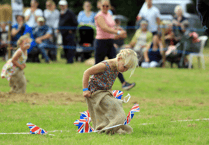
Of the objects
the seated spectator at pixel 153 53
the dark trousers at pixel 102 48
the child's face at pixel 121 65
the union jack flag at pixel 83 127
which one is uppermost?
the child's face at pixel 121 65

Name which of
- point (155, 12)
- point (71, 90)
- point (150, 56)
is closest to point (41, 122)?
point (71, 90)

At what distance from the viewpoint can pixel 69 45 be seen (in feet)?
53.2

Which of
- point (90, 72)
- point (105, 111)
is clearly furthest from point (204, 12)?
point (105, 111)

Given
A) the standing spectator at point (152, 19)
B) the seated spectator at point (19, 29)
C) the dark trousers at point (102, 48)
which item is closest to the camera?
the dark trousers at point (102, 48)

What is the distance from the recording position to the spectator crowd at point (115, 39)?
49.0ft

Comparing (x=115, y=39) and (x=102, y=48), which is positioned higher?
(x=102, y=48)

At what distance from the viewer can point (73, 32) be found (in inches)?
645

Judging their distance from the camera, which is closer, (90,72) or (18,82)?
(90,72)

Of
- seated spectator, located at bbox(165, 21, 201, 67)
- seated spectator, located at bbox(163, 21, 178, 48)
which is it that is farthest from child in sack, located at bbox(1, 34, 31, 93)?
seated spectator, located at bbox(163, 21, 178, 48)

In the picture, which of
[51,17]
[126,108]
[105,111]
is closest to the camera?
[105,111]

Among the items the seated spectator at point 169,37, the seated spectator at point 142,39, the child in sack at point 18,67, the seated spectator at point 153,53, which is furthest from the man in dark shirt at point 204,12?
the seated spectator at point 169,37

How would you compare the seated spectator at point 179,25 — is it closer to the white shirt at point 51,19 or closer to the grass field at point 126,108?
the grass field at point 126,108

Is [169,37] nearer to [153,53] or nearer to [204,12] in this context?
[153,53]

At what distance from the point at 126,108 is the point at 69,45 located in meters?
9.46
